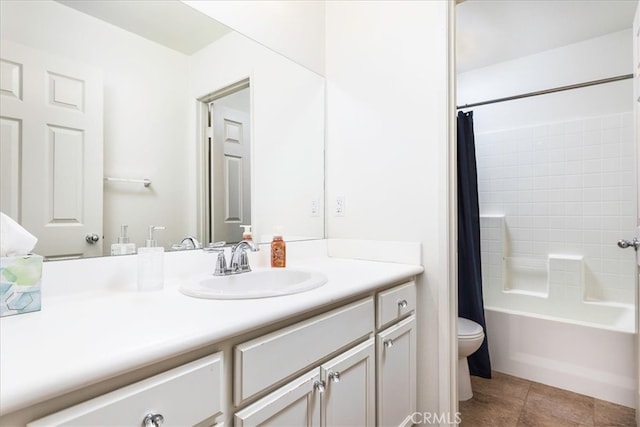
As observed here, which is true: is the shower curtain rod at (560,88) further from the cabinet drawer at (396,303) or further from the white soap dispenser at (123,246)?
the white soap dispenser at (123,246)

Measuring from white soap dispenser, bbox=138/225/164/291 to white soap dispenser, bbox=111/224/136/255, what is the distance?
6 centimetres

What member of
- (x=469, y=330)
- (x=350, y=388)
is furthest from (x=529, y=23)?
(x=350, y=388)

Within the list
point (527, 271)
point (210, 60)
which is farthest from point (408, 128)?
point (527, 271)

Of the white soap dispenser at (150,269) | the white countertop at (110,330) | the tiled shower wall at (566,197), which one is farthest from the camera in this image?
the tiled shower wall at (566,197)

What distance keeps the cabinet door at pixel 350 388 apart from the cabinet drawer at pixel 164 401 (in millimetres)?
341

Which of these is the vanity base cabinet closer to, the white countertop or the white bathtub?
the white countertop

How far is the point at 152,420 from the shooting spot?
0.57 m

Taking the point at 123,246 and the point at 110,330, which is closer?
the point at 110,330

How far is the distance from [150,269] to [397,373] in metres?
0.94

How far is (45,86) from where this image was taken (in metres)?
0.92

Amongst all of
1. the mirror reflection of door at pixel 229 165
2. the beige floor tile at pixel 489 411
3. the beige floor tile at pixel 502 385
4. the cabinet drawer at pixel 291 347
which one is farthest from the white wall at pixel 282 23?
the beige floor tile at pixel 502 385

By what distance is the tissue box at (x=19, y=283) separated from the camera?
0.71 metres
